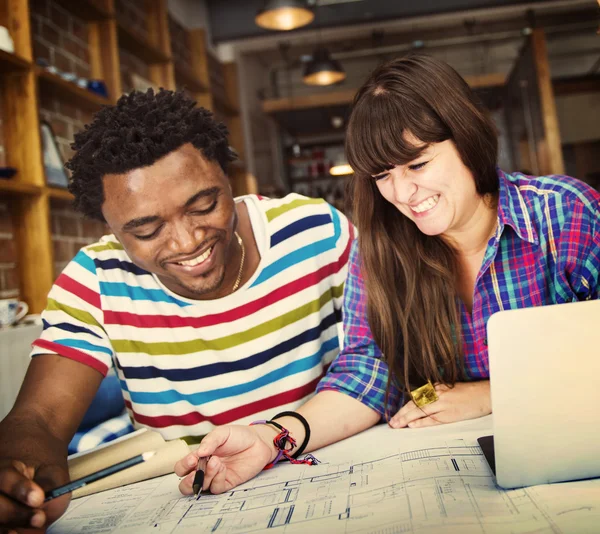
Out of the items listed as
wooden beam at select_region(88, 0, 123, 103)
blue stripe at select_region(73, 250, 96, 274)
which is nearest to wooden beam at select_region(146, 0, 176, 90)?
wooden beam at select_region(88, 0, 123, 103)

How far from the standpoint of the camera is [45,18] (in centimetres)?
309

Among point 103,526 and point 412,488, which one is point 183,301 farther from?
point 412,488

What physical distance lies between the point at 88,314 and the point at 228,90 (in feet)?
16.7

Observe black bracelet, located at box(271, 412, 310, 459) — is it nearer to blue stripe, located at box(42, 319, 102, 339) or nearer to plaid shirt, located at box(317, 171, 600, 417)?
plaid shirt, located at box(317, 171, 600, 417)

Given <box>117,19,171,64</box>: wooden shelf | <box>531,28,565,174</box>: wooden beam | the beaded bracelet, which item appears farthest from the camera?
<box>531,28,565,174</box>: wooden beam

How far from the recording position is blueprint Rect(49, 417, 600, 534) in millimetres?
681

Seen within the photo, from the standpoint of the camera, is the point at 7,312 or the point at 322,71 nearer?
the point at 7,312

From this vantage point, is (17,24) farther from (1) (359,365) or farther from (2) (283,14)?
(2) (283,14)

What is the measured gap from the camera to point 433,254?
1318 mm

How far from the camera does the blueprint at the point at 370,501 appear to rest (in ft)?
2.23

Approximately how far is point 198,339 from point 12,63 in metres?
1.67

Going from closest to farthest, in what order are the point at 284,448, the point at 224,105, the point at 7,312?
the point at 284,448, the point at 7,312, the point at 224,105

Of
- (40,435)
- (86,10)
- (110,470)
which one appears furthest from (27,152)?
(110,470)

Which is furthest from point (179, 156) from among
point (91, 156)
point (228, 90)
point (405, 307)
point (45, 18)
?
point (228, 90)
